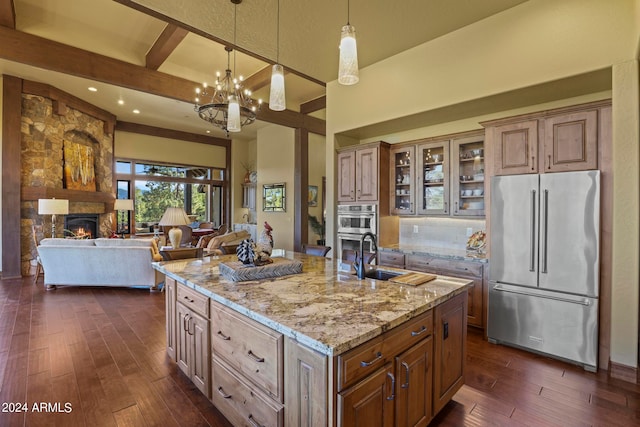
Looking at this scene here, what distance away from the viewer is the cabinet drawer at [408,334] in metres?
1.46

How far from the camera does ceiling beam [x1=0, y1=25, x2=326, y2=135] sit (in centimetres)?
434

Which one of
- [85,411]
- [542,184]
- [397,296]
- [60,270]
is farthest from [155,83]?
[542,184]

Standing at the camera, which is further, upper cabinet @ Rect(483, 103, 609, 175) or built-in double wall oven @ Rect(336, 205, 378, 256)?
built-in double wall oven @ Rect(336, 205, 378, 256)

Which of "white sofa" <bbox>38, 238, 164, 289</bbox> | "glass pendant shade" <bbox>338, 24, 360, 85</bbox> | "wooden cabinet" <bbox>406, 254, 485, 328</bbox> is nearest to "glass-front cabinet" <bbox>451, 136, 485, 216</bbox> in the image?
"wooden cabinet" <bbox>406, 254, 485, 328</bbox>

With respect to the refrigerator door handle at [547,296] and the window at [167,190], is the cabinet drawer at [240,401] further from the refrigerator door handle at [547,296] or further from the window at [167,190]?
the window at [167,190]

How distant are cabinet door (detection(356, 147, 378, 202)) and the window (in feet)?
23.3

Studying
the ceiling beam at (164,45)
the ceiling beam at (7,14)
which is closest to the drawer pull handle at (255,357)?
the ceiling beam at (164,45)

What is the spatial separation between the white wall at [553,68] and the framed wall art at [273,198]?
4.85 metres

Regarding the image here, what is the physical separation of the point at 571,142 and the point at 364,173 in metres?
2.40

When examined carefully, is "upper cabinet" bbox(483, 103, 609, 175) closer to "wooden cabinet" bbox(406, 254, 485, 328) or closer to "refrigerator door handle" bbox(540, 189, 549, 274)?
"refrigerator door handle" bbox(540, 189, 549, 274)

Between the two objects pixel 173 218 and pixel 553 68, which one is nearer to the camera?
pixel 553 68

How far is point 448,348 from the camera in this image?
200 cm

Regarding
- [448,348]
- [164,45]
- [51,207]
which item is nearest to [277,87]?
[448,348]

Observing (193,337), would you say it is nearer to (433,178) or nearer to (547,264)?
(547,264)
